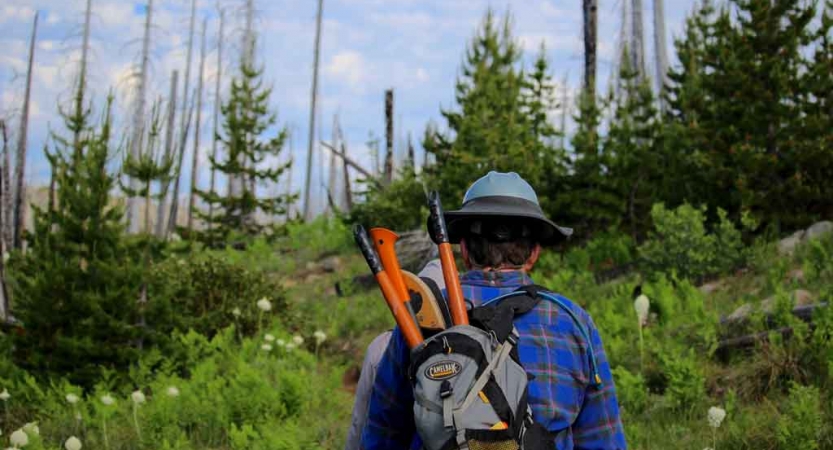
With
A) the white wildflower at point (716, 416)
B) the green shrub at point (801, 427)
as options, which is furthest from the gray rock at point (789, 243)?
the white wildflower at point (716, 416)

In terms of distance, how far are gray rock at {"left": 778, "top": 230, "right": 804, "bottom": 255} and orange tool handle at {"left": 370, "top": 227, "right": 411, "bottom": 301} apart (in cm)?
1070

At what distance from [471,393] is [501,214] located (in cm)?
59

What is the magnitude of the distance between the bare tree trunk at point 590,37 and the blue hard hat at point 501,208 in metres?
18.3

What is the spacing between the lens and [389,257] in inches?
102

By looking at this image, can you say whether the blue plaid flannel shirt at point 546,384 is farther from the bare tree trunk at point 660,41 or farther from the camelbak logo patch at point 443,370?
the bare tree trunk at point 660,41

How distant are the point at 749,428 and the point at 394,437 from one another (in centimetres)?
482

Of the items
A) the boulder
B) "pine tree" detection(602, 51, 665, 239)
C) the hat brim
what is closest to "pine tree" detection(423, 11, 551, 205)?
"pine tree" detection(602, 51, 665, 239)

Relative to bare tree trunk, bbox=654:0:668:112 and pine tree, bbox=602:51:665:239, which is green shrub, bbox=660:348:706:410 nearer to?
pine tree, bbox=602:51:665:239

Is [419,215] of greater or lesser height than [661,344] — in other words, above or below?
above

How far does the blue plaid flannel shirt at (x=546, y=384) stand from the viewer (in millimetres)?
2471

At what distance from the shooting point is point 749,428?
6.64 metres

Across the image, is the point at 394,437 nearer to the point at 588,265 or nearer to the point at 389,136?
the point at 588,265

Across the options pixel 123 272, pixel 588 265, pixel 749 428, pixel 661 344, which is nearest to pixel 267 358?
pixel 123 272

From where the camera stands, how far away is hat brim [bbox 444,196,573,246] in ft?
8.45
